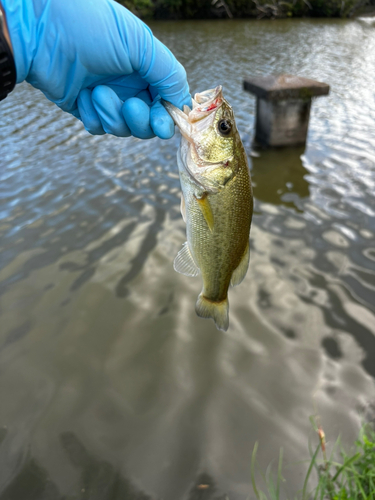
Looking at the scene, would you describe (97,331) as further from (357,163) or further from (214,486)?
(357,163)

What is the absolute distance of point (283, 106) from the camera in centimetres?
606

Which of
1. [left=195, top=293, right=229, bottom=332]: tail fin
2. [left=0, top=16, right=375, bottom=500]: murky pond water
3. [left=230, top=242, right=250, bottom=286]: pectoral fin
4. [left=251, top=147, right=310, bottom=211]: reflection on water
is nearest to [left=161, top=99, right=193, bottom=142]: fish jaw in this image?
[left=230, top=242, right=250, bottom=286]: pectoral fin

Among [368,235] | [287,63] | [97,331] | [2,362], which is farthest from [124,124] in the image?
[287,63]

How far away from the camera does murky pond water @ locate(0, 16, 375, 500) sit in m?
2.30

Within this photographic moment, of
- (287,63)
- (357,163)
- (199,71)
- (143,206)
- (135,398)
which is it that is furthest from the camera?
(287,63)

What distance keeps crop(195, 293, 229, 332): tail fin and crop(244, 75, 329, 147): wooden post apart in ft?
16.0

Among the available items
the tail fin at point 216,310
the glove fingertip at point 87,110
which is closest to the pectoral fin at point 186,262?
the tail fin at point 216,310

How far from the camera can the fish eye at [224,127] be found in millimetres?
1807

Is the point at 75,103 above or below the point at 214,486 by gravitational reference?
above

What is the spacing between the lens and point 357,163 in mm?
5832

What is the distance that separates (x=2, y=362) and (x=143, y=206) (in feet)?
8.84

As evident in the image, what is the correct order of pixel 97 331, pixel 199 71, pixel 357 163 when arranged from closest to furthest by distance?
1. pixel 97 331
2. pixel 357 163
3. pixel 199 71

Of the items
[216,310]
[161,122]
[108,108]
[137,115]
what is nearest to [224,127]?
[161,122]

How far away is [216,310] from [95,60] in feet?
5.13
